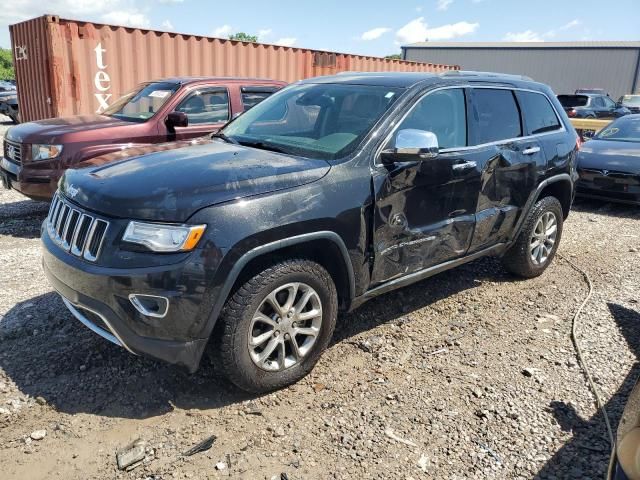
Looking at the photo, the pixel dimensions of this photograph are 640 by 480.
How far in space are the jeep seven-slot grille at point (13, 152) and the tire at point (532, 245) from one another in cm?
537

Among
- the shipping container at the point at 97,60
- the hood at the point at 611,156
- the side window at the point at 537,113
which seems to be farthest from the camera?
the shipping container at the point at 97,60

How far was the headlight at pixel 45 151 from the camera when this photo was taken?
579cm

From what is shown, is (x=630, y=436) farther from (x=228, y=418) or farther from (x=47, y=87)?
(x=47, y=87)

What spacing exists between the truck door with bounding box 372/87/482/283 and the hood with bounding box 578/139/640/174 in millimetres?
5136

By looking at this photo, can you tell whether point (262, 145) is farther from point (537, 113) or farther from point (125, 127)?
point (125, 127)

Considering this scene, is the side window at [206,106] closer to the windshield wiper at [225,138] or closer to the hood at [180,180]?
the windshield wiper at [225,138]

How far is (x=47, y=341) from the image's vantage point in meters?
3.52

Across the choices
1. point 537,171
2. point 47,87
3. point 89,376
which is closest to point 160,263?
point 89,376

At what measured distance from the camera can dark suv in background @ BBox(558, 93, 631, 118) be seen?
58.1ft

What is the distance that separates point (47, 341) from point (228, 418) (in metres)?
1.49

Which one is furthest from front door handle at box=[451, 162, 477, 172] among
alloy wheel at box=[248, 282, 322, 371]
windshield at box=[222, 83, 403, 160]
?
alloy wheel at box=[248, 282, 322, 371]

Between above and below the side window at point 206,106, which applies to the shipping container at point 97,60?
above

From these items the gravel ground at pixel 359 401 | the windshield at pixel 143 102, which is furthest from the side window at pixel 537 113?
the windshield at pixel 143 102

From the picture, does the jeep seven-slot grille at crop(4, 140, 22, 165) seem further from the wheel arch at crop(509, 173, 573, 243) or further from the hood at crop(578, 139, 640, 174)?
the hood at crop(578, 139, 640, 174)
